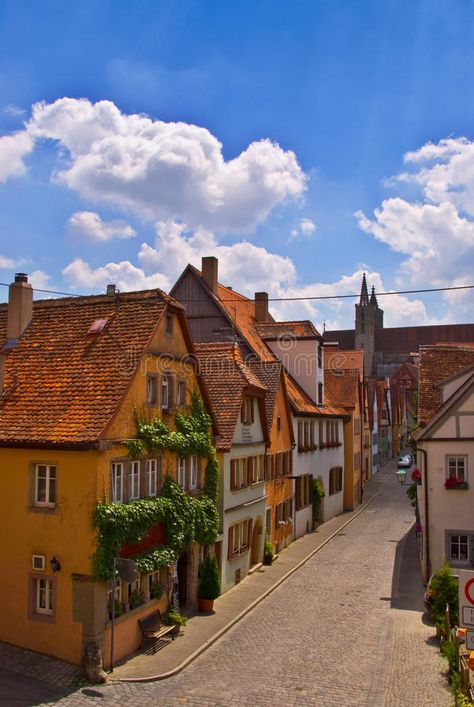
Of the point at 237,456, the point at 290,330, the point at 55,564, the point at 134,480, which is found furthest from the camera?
the point at 290,330

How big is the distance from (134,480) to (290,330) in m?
23.2

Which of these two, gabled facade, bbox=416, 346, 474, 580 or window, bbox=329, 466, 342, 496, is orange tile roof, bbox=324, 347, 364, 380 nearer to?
window, bbox=329, 466, 342, 496

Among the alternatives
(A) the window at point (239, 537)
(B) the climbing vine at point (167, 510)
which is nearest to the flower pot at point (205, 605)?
(B) the climbing vine at point (167, 510)

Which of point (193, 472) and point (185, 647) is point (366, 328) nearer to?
point (193, 472)

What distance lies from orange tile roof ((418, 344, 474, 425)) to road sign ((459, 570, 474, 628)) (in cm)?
1474

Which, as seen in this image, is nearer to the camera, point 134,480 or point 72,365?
point 134,480

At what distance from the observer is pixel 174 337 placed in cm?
2028

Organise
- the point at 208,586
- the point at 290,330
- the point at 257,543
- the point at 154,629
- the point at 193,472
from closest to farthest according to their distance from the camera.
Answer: the point at 154,629 < the point at 208,586 < the point at 193,472 < the point at 257,543 < the point at 290,330

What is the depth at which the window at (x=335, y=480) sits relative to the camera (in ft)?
137

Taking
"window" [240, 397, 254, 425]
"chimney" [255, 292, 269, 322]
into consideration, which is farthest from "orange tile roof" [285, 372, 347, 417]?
"window" [240, 397, 254, 425]

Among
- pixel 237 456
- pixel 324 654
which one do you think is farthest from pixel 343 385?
pixel 324 654

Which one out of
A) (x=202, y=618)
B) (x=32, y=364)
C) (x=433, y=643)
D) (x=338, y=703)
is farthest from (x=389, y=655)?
(x=32, y=364)

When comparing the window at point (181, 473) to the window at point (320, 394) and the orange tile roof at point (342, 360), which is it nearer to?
the window at point (320, 394)

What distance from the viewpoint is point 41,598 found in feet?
53.0
